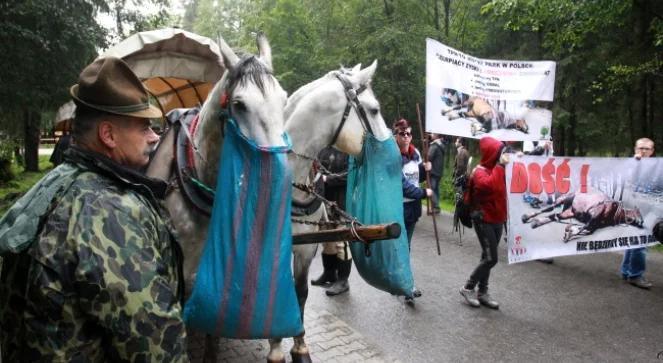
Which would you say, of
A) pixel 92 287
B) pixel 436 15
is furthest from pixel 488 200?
pixel 436 15

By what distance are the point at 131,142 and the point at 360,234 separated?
1.65 metres

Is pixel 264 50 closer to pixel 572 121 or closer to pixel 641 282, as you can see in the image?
pixel 641 282

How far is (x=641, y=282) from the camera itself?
588 cm

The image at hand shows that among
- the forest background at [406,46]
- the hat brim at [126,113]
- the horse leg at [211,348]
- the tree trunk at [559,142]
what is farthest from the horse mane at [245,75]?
the tree trunk at [559,142]

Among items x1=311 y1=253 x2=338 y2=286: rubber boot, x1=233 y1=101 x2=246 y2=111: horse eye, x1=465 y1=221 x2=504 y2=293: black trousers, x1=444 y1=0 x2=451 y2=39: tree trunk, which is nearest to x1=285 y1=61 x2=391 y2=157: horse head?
x1=233 y1=101 x2=246 y2=111: horse eye

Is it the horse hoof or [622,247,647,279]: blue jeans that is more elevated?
[622,247,647,279]: blue jeans

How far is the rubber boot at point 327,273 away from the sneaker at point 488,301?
71.3 inches

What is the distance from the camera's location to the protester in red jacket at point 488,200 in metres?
5.16

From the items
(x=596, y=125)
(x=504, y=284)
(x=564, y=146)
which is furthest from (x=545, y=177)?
(x=564, y=146)

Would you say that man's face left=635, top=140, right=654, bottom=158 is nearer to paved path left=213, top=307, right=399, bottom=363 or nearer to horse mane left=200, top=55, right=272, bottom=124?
paved path left=213, top=307, right=399, bottom=363

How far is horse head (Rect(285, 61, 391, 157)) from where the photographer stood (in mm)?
3449

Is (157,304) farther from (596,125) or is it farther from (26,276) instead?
(596,125)

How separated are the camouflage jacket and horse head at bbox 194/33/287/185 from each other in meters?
0.96

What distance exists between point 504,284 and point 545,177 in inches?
60.6
